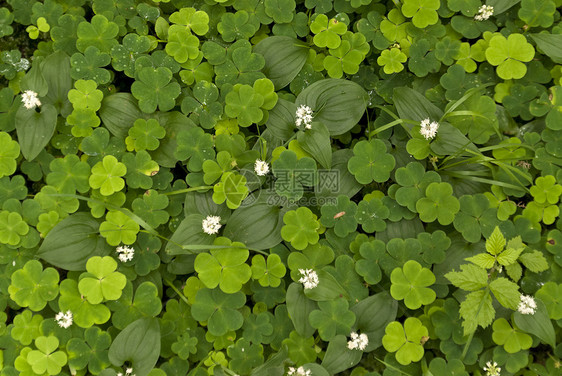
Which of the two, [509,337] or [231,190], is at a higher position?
[231,190]

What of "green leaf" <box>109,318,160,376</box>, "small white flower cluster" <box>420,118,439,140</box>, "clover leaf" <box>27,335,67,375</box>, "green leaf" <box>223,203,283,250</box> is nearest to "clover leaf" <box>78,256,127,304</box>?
"green leaf" <box>109,318,160,376</box>

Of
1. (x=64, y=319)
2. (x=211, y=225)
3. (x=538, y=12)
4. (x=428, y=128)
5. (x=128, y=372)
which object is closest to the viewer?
(x=128, y=372)

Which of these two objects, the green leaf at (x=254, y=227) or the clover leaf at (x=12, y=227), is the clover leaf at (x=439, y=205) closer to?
the green leaf at (x=254, y=227)

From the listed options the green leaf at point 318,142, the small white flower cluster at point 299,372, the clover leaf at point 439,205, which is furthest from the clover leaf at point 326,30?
the small white flower cluster at point 299,372

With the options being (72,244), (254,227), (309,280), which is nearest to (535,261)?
(309,280)

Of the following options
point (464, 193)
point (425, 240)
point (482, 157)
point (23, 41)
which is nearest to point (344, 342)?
point (425, 240)

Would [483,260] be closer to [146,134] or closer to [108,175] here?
[146,134]
